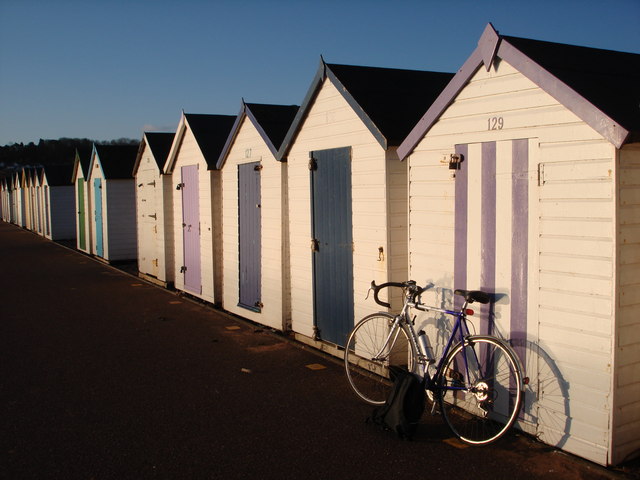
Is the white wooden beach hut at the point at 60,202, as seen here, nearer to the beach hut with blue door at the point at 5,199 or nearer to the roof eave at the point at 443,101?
the beach hut with blue door at the point at 5,199

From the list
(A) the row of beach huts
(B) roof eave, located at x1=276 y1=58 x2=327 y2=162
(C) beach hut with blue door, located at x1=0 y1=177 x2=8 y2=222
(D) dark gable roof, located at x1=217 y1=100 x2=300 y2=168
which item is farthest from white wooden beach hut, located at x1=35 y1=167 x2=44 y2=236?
(B) roof eave, located at x1=276 y1=58 x2=327 y2=162

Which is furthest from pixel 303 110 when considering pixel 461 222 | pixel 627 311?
pixel 627 311

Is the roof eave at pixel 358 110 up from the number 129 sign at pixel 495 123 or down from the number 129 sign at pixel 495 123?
up

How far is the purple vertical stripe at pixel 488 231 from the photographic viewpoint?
5.54 metres

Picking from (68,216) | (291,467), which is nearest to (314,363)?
(291,467)

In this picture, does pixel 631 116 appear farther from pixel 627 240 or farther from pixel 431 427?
pixel 431 427

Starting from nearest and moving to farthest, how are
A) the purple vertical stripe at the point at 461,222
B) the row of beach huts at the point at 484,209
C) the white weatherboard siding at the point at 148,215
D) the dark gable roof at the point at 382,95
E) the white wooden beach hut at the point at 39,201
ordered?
the row of beach huts at the point at 484,209, the purple vertical stripe at the point at 461,222, the dark gable roof at the point at 382,95, the white weatherboard siding at the point at 148,215, the white wooden beach hut at the point at 39,201

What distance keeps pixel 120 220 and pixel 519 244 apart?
1646 cm

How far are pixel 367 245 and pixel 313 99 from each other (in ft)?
6.90

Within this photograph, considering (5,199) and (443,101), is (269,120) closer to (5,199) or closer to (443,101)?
(443,101)

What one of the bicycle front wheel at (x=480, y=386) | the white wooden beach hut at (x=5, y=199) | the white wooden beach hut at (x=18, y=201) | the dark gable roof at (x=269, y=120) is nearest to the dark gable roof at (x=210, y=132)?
the dark gable roof at (x=269, y=120)

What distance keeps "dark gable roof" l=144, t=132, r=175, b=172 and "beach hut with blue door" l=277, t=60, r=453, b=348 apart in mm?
6142

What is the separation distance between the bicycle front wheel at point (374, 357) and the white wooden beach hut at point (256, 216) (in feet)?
6.91

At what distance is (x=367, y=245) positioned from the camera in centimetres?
742
